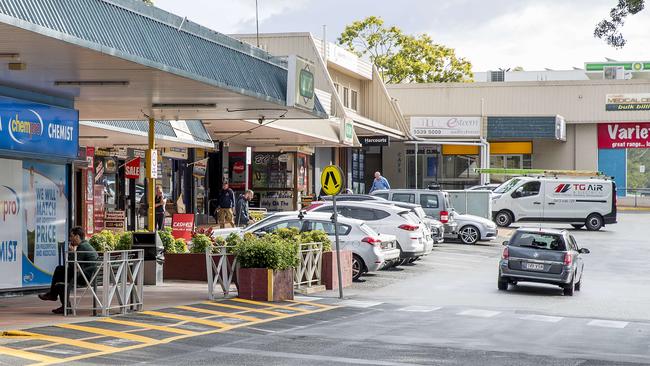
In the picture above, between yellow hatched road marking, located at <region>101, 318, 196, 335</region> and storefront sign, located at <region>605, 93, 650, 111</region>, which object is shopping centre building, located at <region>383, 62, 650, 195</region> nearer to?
storefront sign, located at <region>605, 93, 650, 111</region>

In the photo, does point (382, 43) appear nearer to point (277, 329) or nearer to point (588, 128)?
point (588, 128)

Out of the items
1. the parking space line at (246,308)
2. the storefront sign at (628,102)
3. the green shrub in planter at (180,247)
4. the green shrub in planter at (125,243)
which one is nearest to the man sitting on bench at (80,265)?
the parking space line at (246,308)

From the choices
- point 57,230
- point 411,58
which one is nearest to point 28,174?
point 57,230

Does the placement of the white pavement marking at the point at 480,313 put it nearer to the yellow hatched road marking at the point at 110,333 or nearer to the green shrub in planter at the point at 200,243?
the green shrub in planter at the point at 200,243

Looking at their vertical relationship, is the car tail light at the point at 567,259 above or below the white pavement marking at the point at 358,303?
above

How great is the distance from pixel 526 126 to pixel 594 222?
18.1 metres

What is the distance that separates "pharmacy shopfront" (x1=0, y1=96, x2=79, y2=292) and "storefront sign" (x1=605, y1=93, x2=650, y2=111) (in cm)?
5041

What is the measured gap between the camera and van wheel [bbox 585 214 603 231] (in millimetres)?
47312

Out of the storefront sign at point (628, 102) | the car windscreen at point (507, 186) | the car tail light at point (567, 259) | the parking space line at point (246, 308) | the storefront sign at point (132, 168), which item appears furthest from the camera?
the storefront sign at point (628, 102)

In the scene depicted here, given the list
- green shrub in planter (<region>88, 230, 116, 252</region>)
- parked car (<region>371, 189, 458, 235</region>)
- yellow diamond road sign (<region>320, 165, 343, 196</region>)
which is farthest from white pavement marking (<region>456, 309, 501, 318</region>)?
parked car (<region>371, 189, 458, 235</region>)

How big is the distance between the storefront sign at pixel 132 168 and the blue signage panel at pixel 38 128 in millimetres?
13307

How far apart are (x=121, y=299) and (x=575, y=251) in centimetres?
1259

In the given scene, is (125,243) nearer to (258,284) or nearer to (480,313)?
(258,284)

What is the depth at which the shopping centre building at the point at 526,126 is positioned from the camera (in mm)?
65125
